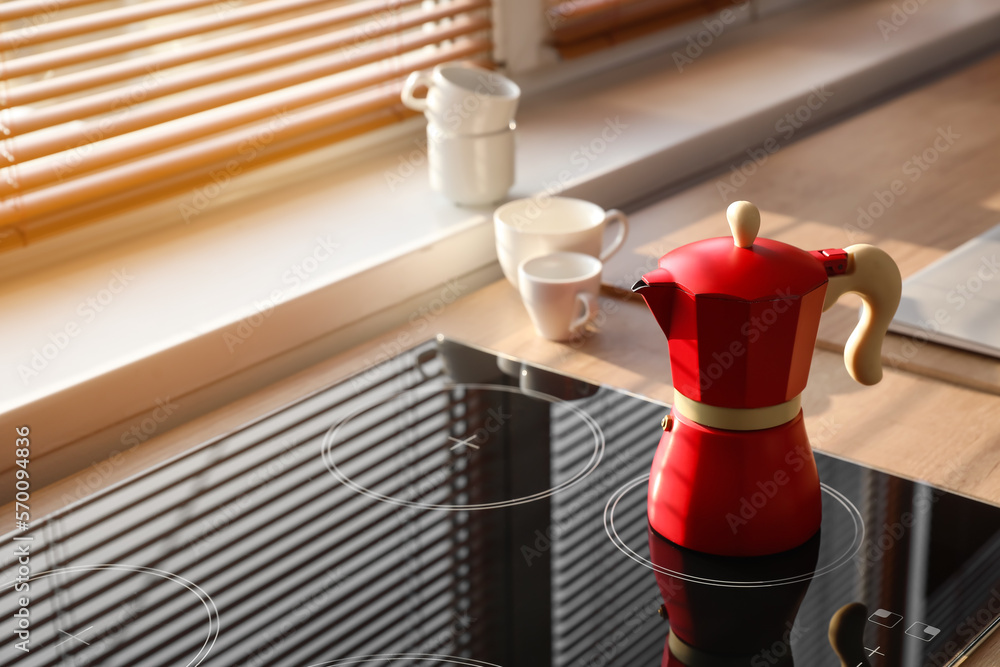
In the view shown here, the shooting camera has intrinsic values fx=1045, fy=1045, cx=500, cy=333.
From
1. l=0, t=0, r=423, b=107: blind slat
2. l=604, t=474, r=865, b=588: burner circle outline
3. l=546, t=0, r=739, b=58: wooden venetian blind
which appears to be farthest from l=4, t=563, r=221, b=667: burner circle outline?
l=546, t=0, r=739, b=58: wooden venetian blind

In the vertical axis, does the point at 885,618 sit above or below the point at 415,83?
below

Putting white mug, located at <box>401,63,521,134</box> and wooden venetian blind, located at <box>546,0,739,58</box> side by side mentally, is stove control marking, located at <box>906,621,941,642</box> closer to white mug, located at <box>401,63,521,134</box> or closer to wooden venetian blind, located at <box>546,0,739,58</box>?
white mug, located at <box>401,63,521,134</box>

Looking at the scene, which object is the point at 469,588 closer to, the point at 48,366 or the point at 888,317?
the point at 888,317

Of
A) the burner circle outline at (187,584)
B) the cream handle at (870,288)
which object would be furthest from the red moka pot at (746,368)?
the burner circle outline at (187,584)

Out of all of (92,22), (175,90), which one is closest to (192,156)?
(175,90)

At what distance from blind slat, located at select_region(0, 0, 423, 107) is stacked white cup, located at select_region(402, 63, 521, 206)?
0.24 m

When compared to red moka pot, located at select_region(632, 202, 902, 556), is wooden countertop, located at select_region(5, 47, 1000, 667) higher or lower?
lower

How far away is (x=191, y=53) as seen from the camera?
4.30ft

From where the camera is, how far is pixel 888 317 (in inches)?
27.0

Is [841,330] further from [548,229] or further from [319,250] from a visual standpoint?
[319,250]

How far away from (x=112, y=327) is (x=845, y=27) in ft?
5.51

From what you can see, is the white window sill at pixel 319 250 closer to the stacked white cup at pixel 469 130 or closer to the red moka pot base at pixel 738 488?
the stacked white cup at pixel 469 130

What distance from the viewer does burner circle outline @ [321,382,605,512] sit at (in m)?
0.79

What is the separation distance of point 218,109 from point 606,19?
763mm
